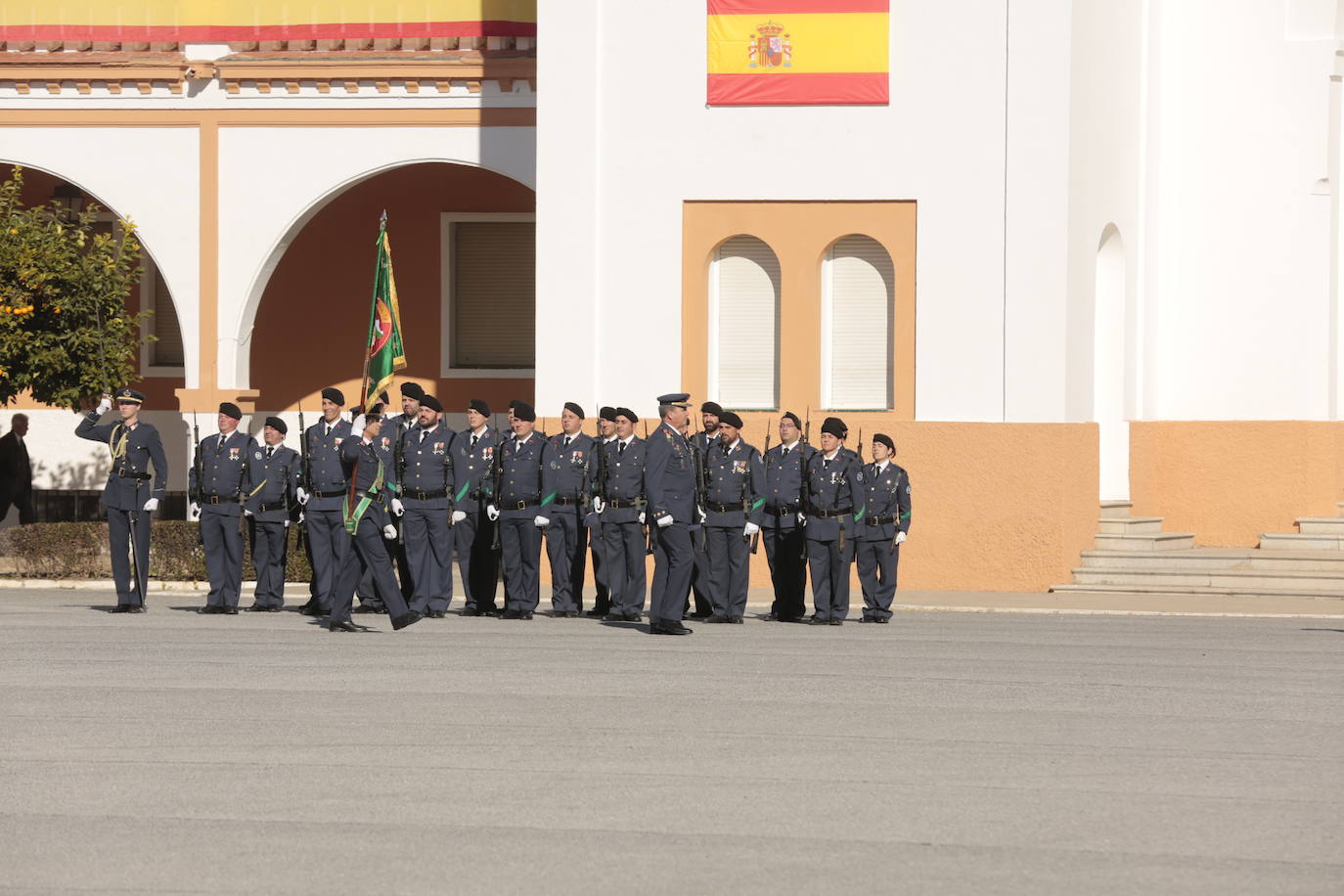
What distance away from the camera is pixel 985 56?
2120 cm

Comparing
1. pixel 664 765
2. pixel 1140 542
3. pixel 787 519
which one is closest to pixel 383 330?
pixel 787 519

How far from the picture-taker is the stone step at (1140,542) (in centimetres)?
2162

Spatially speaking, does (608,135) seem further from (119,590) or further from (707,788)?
(707,788)

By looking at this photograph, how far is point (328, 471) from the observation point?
17.8 meters

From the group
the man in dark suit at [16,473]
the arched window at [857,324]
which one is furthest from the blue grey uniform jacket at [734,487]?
the man in dark suit at [16,473]

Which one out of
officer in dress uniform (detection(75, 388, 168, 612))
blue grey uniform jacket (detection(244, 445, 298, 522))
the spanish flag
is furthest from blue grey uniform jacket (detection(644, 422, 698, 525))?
the spanish flag

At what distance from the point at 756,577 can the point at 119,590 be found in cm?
694

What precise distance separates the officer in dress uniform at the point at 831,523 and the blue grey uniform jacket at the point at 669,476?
1.46m

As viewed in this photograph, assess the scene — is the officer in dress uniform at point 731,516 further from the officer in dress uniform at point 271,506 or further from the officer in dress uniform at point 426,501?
the officer in dress uniform at point 271,506

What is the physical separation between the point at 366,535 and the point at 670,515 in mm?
2403

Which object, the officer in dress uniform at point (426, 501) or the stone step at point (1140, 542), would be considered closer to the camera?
the officer in dress uniform at point (426, 501)

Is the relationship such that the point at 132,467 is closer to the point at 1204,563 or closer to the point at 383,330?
the point at 383,330

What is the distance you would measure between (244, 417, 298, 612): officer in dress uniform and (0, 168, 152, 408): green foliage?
11.5 ft

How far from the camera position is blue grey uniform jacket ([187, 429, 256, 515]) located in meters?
18.4
